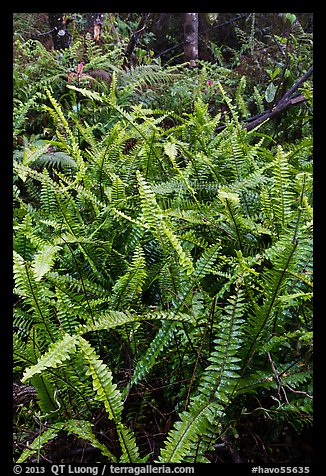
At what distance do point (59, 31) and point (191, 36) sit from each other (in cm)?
119

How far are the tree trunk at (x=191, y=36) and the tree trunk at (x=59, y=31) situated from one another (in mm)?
1073

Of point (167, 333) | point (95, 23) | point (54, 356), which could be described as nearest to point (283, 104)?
point (167, 333)

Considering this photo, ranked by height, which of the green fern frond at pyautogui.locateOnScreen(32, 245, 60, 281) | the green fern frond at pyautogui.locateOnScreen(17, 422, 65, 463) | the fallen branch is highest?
the fallen branch

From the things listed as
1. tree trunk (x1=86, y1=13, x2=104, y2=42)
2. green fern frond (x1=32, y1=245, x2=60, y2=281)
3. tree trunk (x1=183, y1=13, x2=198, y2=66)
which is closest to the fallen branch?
tree trunk (x1=183, y1=13, x2=198, y2=66)

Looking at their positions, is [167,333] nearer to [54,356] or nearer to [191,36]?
[54,356]

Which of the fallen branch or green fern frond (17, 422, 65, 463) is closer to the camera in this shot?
green fern frond (17, 422, 65, 463)

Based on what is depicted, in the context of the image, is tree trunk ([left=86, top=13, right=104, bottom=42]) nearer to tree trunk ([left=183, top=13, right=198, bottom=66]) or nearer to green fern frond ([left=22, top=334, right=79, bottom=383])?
tree trunk ([left=183, top=13, right=198, bottom=66])

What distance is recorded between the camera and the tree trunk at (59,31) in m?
3.26

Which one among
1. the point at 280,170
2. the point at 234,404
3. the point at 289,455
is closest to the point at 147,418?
the point at 234,404

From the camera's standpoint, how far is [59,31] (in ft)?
10.8

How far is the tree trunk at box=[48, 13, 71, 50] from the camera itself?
326 centimetres

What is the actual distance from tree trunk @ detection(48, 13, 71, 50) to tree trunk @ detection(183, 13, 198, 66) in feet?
3.52
